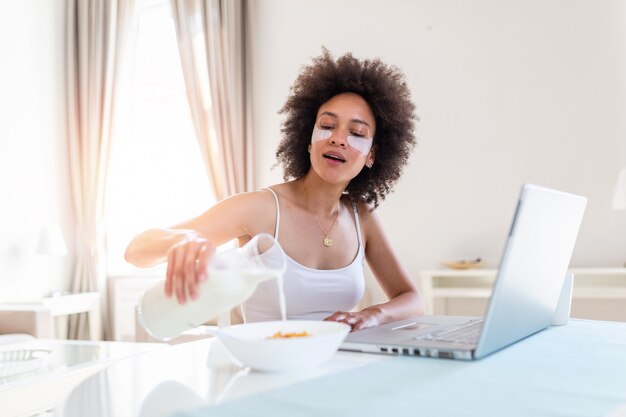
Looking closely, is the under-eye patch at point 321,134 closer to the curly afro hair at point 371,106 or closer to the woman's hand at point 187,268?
the curly afro hair at point 371,106

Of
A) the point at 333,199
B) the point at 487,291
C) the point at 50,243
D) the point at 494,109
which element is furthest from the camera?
the point at 50,243

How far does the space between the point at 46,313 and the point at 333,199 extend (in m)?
2.57

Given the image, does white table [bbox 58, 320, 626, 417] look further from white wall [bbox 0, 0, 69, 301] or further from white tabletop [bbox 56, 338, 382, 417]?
white wall [bbox 0, 0, 69, 301]

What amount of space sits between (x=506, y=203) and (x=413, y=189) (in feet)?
1.90

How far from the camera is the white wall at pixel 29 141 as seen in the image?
4.41m

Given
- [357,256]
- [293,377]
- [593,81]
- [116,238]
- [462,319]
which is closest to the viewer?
[293,377]

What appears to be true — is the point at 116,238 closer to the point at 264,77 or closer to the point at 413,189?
the point at 264,77

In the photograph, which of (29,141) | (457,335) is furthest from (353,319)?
(29,141)

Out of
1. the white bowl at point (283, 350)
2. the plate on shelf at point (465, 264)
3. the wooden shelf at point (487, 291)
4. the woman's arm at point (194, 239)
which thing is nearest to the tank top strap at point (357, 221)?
the woman's arm at point (194, 239)

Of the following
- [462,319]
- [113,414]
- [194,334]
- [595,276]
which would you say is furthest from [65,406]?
[595,276]

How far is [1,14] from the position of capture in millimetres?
4445

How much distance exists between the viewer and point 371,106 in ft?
6.24

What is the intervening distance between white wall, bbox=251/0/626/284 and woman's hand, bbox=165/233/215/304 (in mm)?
2891

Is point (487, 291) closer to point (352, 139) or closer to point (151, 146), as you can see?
point (352, 139)
